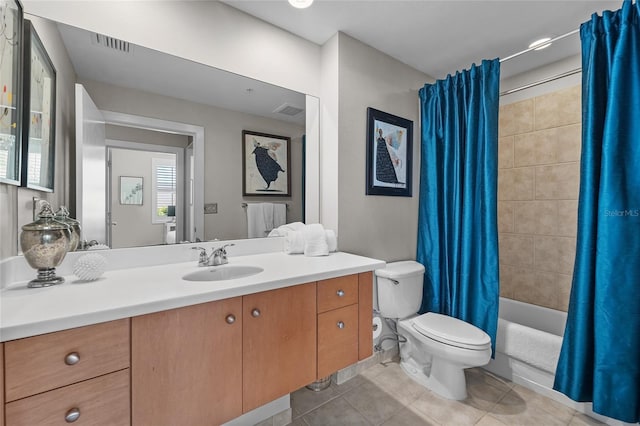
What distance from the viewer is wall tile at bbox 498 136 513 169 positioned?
246 centimetres

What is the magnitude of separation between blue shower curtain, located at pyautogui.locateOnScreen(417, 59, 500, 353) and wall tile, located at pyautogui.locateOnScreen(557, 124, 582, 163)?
0.79 metres

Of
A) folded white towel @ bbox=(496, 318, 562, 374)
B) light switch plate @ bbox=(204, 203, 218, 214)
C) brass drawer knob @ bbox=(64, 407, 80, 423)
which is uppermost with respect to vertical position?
light switch plate @ bbox=(204, 203, 218, 214)

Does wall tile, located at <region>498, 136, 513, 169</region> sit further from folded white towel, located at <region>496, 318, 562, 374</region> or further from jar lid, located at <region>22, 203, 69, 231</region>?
jar lid, located at <region>22, 203, 69, 231</region>

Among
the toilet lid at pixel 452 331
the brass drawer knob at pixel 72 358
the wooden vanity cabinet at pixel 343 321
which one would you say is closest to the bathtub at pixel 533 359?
the toilet lid at pixel 452 331

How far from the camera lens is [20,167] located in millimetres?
986

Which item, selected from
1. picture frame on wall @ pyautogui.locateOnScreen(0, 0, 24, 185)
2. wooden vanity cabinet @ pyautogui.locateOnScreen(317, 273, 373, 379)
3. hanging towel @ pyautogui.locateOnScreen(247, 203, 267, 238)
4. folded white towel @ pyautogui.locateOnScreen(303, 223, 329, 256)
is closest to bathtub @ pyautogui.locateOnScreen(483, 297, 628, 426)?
wooden vanity cabinet @ pyautogui.locateOnScreen(317, 273, 373, 379)

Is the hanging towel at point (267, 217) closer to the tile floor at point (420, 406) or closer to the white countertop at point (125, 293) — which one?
the white countertop at point (125, 293)

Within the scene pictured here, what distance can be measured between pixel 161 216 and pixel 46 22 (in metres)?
0.93

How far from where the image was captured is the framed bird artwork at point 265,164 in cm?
176

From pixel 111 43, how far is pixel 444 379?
2618mm

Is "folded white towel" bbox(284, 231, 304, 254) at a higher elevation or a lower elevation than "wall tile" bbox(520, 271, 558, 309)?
higher

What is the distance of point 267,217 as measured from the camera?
1.81m

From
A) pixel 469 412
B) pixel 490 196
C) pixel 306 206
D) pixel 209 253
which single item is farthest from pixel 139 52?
pixel 469 412

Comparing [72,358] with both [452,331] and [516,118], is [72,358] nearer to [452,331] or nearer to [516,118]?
[452,331]
